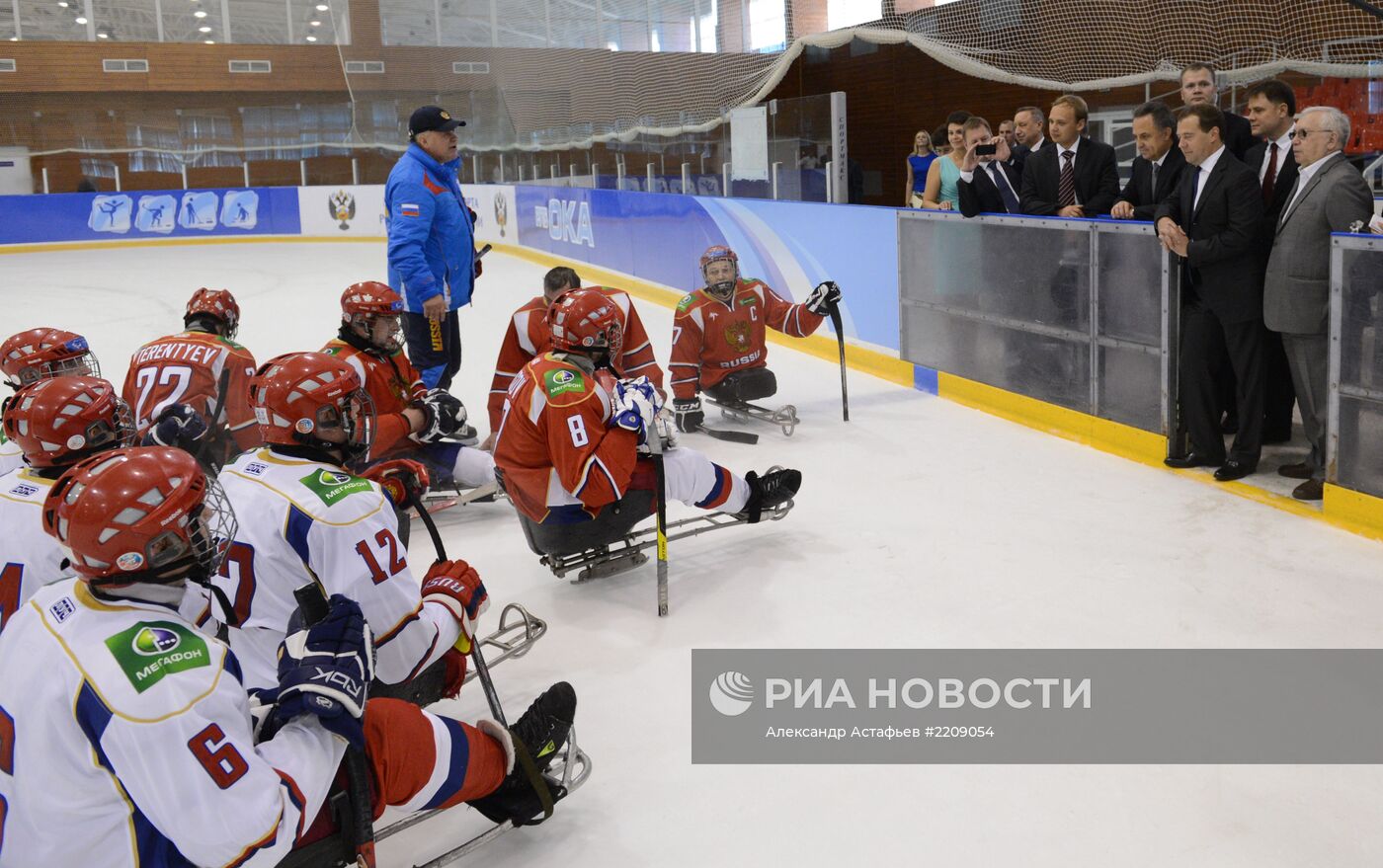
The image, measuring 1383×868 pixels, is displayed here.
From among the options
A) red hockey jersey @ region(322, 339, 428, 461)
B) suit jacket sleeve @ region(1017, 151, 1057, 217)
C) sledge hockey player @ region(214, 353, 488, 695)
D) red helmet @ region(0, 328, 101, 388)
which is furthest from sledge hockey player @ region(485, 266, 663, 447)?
sledge hockey player @ region(214, 353, 488, 695)

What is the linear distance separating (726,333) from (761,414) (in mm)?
502

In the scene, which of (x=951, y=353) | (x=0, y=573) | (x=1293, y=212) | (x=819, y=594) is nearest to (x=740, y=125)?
(x=951, y=353)

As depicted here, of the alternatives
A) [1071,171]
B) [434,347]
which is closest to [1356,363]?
[1071,171]

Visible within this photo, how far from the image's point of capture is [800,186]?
937 centimetres

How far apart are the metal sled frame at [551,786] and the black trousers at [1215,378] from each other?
131 inches

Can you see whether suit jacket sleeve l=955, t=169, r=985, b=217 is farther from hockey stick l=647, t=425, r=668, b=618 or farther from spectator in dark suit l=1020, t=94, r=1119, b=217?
hockey stick l=647, t=425, r=668, b=618

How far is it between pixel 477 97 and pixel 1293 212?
16074 millimetres

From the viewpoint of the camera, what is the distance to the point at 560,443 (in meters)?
3.79

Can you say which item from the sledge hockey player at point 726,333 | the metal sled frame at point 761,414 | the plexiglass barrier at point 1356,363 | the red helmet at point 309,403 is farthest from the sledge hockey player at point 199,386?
the plexiglass barrier at point 1356,363

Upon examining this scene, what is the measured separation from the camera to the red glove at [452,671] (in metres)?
2.85

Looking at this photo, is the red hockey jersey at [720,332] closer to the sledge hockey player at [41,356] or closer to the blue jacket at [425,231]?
the blue jacket at [425,231]

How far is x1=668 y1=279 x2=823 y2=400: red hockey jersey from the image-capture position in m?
6.39

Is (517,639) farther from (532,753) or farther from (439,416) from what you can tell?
(439,416)

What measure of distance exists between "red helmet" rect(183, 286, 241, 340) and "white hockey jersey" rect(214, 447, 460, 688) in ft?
7.50
